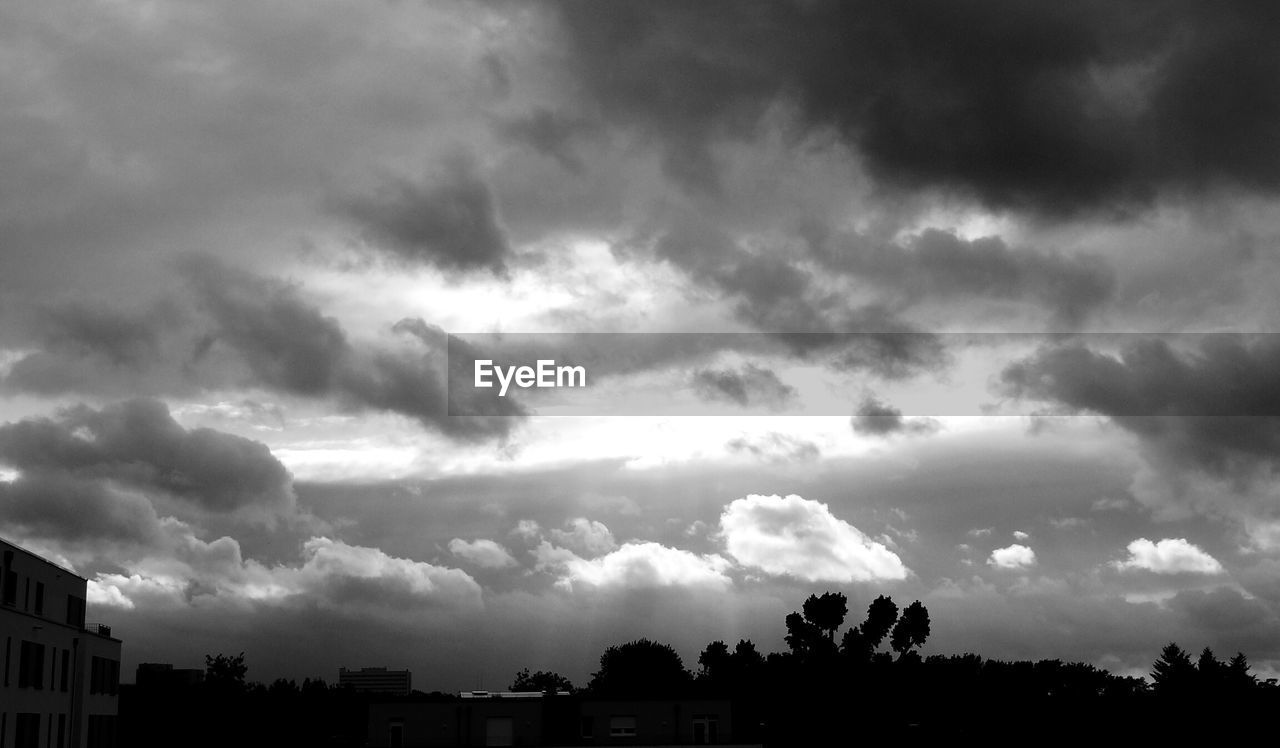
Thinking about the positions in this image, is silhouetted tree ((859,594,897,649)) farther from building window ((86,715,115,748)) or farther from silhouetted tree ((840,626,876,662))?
building window ((86,715,115,748))

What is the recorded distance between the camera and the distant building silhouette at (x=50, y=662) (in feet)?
257

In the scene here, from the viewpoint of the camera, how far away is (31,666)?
81375 mm

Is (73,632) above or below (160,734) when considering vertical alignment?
above

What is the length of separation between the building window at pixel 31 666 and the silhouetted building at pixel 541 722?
22561 millimetres

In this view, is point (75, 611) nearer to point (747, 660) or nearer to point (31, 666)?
point (31, 666)

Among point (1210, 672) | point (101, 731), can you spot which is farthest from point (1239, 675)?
point (101, 731)

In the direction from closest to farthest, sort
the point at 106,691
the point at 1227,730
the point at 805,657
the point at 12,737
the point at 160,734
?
the point at 12,737 < the point at 106,691 < the point at 1227,730 < the point at 160,734 < the point at 805,657

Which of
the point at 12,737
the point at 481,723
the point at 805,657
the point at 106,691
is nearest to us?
the point at 12,737

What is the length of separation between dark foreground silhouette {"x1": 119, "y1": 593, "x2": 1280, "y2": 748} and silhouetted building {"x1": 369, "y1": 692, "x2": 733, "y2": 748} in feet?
197

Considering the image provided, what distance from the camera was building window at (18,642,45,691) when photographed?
79.7m

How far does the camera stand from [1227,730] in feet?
474

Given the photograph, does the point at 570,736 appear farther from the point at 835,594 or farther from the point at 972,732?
the point at 835,594

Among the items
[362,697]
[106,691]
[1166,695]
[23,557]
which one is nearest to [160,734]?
[362,697]

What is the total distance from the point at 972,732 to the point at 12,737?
125976 millimetres
